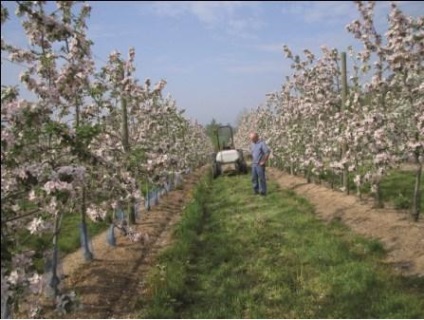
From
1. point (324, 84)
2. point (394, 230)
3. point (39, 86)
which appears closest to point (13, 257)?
point (39, 86)

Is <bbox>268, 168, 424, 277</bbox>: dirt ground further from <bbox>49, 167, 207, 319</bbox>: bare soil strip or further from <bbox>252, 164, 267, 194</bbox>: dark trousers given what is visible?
<bbox>49, 167, 207, 319</bbox>: bare soil strip

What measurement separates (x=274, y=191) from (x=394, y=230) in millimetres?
9642

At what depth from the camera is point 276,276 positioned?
360 inches

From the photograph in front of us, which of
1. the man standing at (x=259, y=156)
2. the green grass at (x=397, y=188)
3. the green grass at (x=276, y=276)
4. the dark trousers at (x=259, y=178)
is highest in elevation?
the man standing at (x=259, y=156)

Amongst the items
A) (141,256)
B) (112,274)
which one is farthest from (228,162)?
(112,274)

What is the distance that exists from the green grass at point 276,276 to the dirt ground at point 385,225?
37 cm

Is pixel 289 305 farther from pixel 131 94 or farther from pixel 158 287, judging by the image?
pixel 131 94

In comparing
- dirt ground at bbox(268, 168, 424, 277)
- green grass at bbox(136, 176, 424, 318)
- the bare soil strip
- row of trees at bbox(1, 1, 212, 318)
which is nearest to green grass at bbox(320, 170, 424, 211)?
dirt ground at bbox(268, 168, 424, 277)

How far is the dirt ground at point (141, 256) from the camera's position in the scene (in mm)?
8445

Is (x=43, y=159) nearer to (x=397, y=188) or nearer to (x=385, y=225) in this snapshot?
(x=385, y=225)

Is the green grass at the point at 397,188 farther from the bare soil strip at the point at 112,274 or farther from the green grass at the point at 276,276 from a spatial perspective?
the bare soil strip at the point at 112,274

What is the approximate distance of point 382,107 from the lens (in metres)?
12.7

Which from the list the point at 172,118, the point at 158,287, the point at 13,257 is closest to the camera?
the point at 13,257

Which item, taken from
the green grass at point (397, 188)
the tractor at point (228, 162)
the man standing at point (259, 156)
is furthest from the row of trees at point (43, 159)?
the tractor at point (228, 162)
